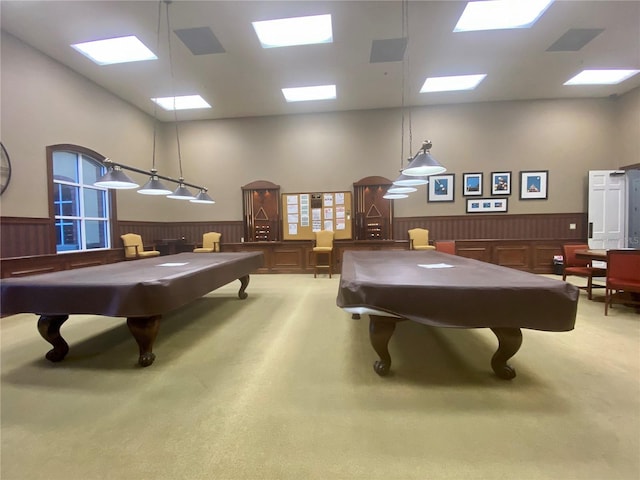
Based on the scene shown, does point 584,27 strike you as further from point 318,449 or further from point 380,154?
point 318,449

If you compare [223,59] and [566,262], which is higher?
[223,59]

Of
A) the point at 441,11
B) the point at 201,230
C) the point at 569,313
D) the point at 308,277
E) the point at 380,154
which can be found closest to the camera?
the point at 569,313

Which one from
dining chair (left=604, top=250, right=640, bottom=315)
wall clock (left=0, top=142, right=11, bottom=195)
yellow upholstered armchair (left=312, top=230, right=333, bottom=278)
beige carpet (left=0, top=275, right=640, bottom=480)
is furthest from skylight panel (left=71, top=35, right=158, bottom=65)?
dining chair (left=604, top=250, right=640, bottom=315)

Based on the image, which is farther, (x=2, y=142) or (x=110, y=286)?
(x=2, y=142)

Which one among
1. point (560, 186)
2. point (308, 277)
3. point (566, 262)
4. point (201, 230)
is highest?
point (560, 186)

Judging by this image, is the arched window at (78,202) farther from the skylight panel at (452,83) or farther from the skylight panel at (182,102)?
the skylight panel at (452,83)

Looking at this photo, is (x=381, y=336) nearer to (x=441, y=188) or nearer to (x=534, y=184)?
(x=441, y=188)

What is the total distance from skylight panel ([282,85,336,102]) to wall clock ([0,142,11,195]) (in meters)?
4.65

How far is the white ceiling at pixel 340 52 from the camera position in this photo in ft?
12.5

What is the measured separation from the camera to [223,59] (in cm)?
489

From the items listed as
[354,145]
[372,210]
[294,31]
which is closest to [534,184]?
[372,210]

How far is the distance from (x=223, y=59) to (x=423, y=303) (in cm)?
519

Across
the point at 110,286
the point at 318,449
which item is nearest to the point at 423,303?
the point at 318,449

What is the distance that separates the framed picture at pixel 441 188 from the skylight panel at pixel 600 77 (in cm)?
289
